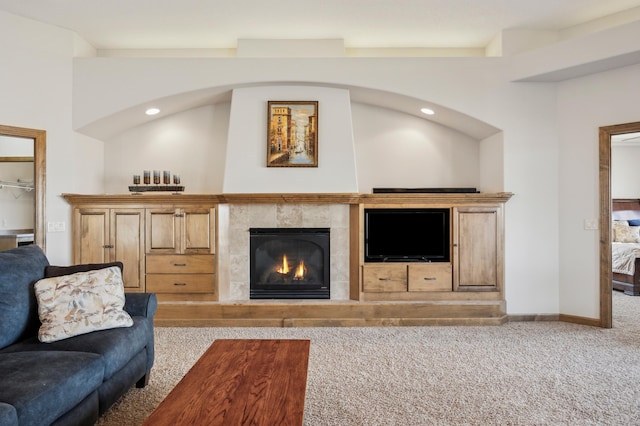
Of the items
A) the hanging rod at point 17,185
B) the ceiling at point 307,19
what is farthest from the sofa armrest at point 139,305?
the hanging rod at point 17,185

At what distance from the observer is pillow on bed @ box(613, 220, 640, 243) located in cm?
671

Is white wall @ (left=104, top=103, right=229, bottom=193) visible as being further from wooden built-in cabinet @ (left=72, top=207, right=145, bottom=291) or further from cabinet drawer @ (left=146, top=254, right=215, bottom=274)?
cabinet drawer @ (left=146, top=254, right=215, bottom=274)

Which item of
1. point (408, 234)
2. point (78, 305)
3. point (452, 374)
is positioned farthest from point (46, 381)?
point (408, 234)

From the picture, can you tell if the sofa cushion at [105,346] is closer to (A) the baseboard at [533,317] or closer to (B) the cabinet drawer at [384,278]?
(B) the cabinet drawer at [384,278]

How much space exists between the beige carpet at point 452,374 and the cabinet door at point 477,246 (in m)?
0.54

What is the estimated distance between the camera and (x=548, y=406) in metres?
2.34

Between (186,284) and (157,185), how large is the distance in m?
1.21

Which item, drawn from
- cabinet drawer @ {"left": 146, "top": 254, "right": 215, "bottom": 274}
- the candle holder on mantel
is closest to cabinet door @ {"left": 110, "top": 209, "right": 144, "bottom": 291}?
cabinet drawer @ {"left": 146, "top": 254, "right": 215, "bottom": 274}

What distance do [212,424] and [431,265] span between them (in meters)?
3.24

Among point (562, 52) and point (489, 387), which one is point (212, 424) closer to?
point (489, 387)

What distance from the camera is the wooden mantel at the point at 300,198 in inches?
163

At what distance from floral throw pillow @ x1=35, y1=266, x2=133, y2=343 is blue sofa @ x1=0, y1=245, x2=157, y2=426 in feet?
0.18

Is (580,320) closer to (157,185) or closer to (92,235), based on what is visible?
(157,185)

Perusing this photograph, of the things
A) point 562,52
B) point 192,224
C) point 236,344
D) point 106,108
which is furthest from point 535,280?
point 106,108
